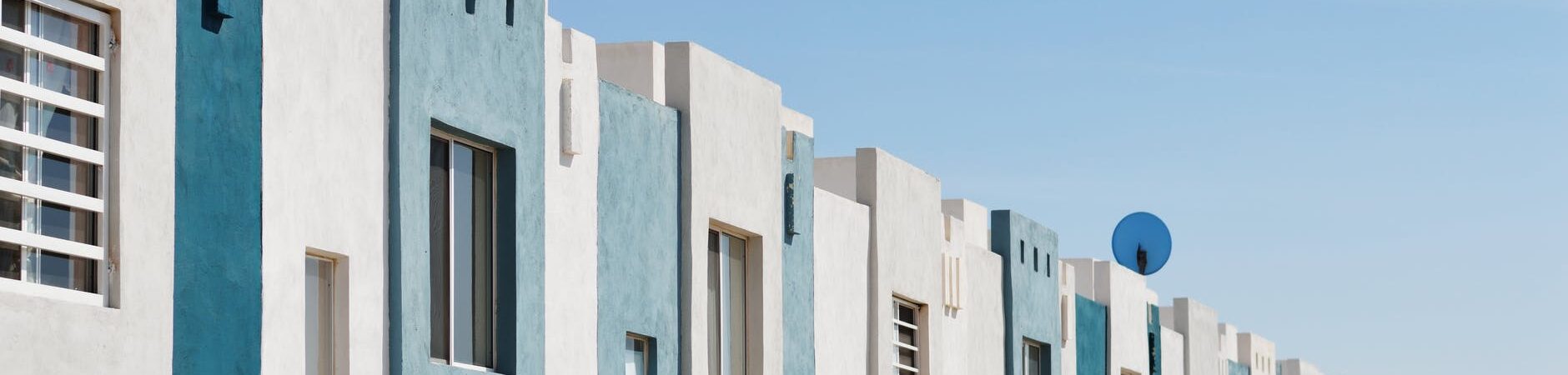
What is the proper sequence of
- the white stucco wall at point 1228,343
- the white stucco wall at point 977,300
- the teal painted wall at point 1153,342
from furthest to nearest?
the white stucco wall at point 1228,343 < the teal painted wall at point 1153,342 < the white stucco wall at point 977,300

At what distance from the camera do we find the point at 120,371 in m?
12.1

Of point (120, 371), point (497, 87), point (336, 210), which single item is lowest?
point (120, 371)

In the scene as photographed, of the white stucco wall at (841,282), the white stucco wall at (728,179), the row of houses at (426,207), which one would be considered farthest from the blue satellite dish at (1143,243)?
the white stucco wall at (728,179)

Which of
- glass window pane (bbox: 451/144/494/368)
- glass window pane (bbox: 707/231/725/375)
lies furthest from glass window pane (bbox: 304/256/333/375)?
glass window pane (bbox: 707/231/725/375)

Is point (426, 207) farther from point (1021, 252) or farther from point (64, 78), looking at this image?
point (1021, 252)

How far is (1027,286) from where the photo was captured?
31.0 m

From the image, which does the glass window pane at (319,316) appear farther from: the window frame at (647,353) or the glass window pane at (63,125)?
the window frame at (647,353)

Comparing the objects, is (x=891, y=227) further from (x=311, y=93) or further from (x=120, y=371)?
(x=120, y=371)

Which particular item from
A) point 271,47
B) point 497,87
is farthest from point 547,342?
point 271,47

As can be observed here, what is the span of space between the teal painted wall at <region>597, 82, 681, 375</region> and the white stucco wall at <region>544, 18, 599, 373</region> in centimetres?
18

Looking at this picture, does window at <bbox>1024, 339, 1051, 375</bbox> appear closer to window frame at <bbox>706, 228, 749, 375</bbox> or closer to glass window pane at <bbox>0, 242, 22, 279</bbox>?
window frame at <bbox>706, 228, 749, 375</bbox>

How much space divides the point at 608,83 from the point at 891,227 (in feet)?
24.5

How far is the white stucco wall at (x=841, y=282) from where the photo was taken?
2383cm

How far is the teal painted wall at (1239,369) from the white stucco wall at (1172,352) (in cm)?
523
